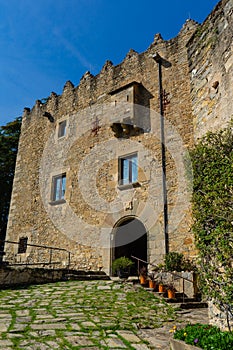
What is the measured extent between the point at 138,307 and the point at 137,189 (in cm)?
503

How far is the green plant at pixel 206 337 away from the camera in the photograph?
350 cm

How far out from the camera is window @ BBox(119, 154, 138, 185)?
37.1ft

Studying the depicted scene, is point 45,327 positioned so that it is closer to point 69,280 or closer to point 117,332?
point 117,332

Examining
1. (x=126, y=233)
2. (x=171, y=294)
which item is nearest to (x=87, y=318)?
(x=171, y=294)

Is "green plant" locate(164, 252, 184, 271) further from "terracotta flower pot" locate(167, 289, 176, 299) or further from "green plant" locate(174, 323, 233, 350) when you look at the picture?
"green plant" locate(174, 323, 233, 350)

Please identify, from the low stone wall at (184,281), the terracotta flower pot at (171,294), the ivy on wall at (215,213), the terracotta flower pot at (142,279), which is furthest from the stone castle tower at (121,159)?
the terracotta flower pot at (171,294)

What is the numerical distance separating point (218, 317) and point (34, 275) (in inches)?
256

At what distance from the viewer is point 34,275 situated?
9586mm

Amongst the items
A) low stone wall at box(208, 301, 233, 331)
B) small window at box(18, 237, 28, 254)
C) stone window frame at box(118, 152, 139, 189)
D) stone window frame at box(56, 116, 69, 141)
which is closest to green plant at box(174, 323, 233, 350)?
low stone wall at box(208, 301, 233, 331)

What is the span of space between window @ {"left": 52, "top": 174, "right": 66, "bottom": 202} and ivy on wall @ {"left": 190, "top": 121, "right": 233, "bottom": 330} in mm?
9161

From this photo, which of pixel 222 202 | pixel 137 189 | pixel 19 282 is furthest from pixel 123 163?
pixel 222 202

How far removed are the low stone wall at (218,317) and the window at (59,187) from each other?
31.8 feet

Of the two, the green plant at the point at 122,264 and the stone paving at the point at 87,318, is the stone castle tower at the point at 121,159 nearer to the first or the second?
the green plant at the point at 122,264

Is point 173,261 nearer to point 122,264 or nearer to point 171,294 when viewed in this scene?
point 171,294
